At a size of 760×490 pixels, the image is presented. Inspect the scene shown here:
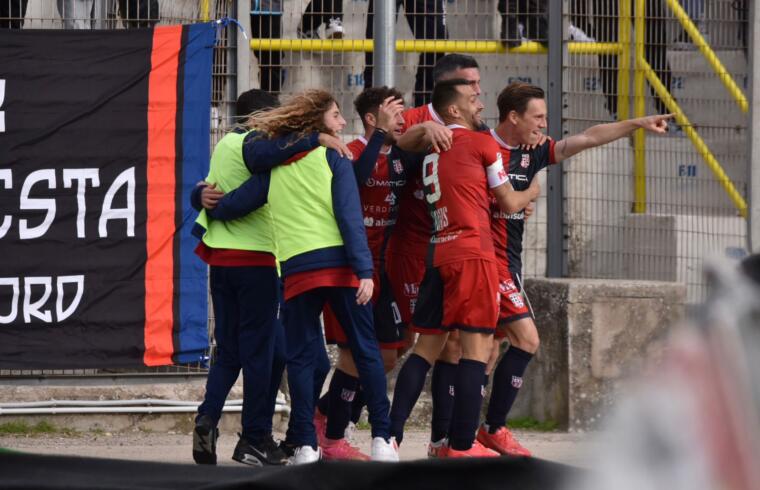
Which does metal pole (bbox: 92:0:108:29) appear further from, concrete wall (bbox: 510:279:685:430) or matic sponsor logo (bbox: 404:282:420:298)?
concrete wall (bbox: 510:279:685:430)

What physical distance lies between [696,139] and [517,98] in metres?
2.24

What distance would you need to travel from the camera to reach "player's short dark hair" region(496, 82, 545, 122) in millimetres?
7801

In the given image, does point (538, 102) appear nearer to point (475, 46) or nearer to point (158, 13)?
point (475, 46)

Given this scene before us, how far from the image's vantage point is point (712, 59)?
9.61 metres

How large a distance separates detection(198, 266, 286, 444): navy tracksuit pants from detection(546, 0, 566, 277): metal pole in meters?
2.62

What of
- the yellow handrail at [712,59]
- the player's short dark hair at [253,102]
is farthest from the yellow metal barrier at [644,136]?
the player's short dark hair at [253,102]

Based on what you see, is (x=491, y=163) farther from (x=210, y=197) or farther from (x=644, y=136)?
(x=644, y=136)

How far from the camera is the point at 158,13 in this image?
8977 millimetres

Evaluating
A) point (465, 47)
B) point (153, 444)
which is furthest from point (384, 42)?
point (153, 444)

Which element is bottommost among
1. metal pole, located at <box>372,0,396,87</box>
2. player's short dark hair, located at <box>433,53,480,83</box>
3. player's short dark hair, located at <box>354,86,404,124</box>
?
player's short dark hair, located at <box>354,86,404,124</box>

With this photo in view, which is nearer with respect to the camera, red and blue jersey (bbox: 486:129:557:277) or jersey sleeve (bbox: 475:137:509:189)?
jersey sleeve (bbox: 475:137:509:189)

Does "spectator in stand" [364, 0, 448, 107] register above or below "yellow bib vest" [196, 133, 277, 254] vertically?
above

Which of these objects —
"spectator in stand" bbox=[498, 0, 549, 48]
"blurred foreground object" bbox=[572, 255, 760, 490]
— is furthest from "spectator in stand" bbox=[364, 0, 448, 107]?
"blurred foreground object" bbox=[572, 255, 760, 490]

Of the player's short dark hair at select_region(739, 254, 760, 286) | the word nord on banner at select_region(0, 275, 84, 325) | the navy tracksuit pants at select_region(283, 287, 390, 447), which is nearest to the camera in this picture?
the player's short dark hair at select_region(739, 254, 760, 286)
